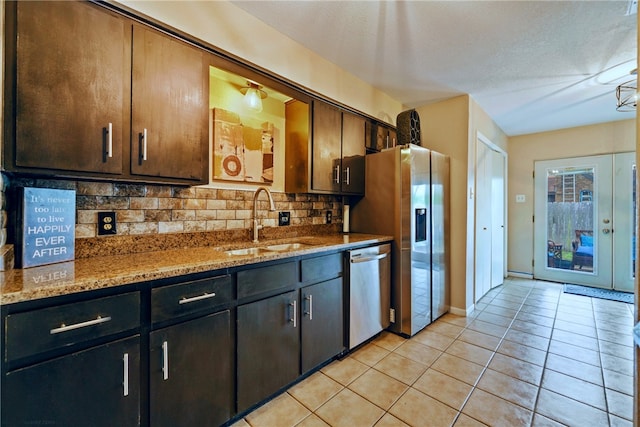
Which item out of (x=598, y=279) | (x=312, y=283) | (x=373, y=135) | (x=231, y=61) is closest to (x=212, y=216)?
(x=312, y=283)

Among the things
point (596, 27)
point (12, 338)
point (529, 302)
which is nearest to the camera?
point (12, 338)

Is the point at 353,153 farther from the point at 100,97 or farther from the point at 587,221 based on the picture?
the point at 587,221

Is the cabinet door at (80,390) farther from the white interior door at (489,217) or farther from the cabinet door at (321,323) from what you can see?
the white interior door at (489,217)

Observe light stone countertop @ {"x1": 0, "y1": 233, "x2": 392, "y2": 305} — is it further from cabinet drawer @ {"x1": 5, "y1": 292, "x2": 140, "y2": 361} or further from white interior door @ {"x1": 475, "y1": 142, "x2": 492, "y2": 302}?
white interior door @ {"x1": 475, "y1": 142, "x2": 492, "y2": 302}

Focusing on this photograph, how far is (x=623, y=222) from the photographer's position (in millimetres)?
3832

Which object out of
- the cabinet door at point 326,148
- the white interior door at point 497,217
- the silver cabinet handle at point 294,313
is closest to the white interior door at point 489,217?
the white interior door at point 497,217

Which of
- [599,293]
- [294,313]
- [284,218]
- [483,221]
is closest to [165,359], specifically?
[294,313]

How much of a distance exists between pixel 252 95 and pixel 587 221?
532 centimetres

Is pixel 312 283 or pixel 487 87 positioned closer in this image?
pixel 312 283

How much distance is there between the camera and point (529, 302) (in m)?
3.48

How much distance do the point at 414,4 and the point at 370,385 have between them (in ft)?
8.63

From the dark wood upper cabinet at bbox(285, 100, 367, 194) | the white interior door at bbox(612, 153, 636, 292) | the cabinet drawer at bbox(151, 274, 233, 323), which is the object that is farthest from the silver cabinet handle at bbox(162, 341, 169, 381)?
the white interior door at bbox(612, 153, 636, 292)

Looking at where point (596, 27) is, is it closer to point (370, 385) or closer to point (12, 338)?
point (370, 385)

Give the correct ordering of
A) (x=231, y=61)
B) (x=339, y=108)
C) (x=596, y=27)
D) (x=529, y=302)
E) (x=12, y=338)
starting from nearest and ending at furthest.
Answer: (x=12, y=338)
(x=231, y=61)
(x=596, y=27)
(x=339, y=108)
(x=529, y=302)
